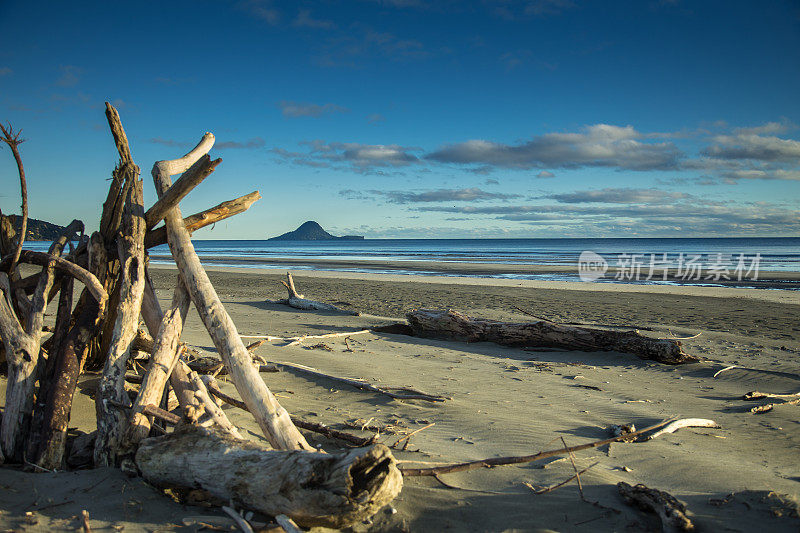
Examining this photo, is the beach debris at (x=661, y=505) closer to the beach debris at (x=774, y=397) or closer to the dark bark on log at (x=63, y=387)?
the beach debris at (x=774, y=397)

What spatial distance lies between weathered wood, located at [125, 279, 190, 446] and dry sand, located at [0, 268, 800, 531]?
334 millimetres

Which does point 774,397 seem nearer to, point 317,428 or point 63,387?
point 317,428

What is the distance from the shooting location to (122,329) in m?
3.67

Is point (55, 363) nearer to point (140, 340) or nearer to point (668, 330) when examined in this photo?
point (140, 340)

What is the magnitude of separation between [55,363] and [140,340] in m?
0.92

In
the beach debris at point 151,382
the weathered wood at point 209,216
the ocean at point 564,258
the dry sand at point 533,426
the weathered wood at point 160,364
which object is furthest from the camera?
the ocean at point 564,258

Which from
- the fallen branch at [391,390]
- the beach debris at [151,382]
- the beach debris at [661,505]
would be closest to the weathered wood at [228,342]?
the beach debris at [151,382]

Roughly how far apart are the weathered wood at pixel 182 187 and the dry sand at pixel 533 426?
1950 mm

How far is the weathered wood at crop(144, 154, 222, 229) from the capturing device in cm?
341

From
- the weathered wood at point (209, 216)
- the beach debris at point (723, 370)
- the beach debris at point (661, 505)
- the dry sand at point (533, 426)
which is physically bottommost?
the dry sand at point (533, 426)

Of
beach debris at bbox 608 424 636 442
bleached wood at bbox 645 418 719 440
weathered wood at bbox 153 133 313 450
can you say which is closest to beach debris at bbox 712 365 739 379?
bleached wood at bbox 645 418 719 440

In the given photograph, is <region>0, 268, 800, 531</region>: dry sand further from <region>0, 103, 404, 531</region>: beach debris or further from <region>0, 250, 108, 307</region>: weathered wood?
<region>0, 250, 108, 307</region>: weathered wood

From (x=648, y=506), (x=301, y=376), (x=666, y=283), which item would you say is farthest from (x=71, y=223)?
(x=666, y=283)

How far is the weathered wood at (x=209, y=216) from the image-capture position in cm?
398
